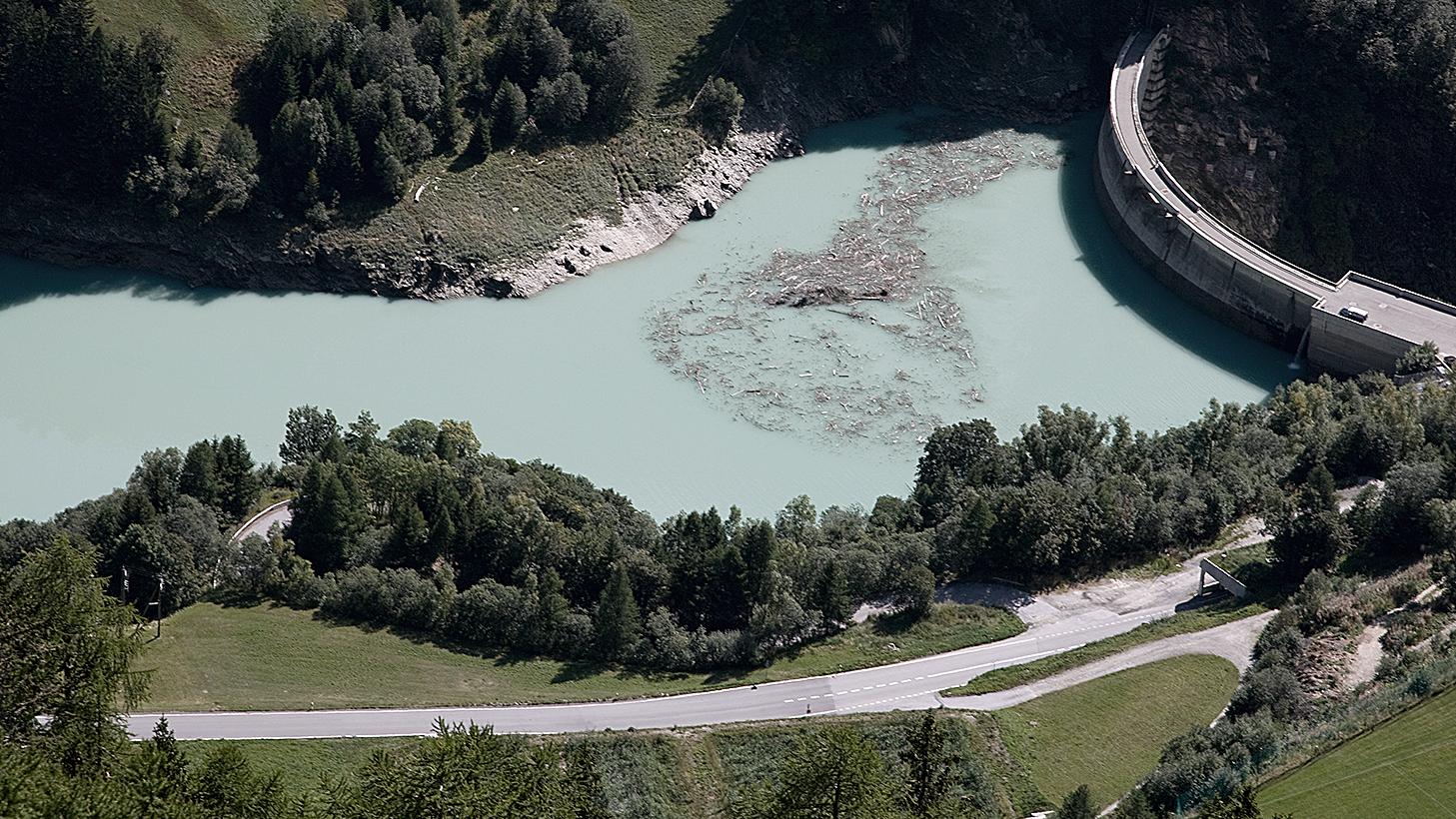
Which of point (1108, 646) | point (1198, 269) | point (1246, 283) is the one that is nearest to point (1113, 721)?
point (1108, 646)

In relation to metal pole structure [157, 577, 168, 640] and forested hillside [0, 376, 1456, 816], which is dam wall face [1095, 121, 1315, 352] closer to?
forested hillside [0, 376, 1456, 816]

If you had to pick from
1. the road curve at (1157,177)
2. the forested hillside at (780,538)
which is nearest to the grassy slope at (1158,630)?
the forested hillside at (780,538)

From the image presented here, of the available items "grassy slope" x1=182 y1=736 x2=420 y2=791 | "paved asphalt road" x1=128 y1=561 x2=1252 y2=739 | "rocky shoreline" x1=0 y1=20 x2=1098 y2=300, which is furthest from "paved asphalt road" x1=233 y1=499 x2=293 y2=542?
"rocky shoreline" x1=0 y1=20 x2=1098 y2=300

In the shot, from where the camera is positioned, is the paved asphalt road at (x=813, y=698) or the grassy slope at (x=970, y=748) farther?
the paved asphalt road at (x=813, y=698)

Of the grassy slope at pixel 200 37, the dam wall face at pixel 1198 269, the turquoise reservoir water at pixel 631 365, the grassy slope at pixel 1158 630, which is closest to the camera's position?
the grassy slope at pixel 1158 630

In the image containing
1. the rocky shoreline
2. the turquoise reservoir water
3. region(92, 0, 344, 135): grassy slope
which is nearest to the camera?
the turquoise reservoir water

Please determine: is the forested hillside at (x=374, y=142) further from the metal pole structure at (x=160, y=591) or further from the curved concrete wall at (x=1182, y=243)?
the metal pole structure at (x=160, y=591)
